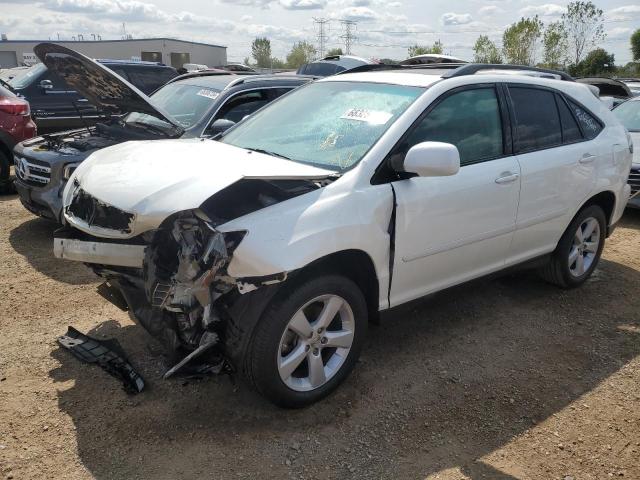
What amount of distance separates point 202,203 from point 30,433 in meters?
1.53

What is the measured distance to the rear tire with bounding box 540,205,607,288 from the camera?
458 centimetres

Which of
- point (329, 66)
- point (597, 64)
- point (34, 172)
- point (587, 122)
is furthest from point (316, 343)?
point (597, 64)

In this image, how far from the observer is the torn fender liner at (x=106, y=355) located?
3182 millimetres

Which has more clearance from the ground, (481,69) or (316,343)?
(481,69)

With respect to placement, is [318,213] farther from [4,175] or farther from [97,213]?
[4,175]

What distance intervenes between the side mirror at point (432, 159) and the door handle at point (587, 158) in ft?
6.28

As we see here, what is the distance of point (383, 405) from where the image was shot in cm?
318

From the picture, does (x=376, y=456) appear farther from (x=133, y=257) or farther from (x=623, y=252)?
(x=623, y=252)

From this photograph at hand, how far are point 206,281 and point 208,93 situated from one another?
159 inches

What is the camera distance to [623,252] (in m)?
A: 6.04

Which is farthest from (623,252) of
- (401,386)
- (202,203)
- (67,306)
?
(67,306)

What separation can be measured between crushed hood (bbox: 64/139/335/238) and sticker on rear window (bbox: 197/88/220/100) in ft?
8.56

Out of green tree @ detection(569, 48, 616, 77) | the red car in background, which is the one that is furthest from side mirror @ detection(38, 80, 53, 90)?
green tree @ detection(569, 48, 616, 77)

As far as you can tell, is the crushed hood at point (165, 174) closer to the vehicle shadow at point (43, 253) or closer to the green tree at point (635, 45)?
the vehicle shadow at point (43, 253)
